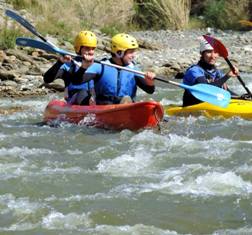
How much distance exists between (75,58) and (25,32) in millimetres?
7454

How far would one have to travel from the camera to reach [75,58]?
8.30m

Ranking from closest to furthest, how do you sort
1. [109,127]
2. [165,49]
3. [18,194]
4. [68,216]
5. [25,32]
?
[68,216] → [18,194] → [109,127] → [25,32] → [165,49]

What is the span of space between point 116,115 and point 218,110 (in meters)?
1.44

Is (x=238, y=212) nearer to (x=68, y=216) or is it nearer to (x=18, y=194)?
(x=68, y=216)

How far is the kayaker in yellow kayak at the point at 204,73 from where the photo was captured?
860cm

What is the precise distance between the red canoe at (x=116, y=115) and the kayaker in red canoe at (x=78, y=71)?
0.22 m

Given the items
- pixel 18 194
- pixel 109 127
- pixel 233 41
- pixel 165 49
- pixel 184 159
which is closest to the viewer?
pixel 18 194

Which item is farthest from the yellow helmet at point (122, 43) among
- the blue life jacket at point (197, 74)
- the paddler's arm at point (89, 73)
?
the blue life jacket at point (197, 74)

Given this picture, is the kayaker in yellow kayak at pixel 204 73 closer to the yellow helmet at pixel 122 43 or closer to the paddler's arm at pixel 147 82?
the paddler's arm at pixel 147 82

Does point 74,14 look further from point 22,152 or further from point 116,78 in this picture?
point 22,152

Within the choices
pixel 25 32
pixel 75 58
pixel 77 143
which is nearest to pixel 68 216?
pixel 77 143

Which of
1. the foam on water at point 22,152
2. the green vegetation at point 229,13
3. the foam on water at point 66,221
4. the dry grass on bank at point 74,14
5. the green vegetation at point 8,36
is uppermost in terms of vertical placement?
the foam on water at point 66,221

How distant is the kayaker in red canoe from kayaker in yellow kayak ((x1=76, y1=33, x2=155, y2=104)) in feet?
0.44

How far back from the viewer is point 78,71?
27.4 feet
